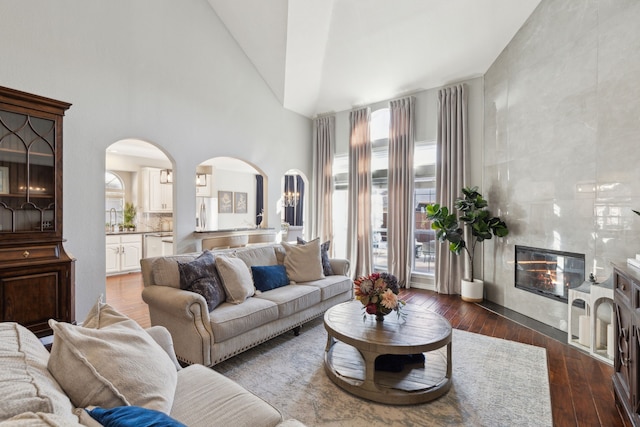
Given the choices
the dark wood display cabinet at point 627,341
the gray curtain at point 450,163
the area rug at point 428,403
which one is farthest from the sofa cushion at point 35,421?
the gray curtain at point 450,163

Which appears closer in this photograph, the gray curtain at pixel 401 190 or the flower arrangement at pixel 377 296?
the flower arrangement at pixel 377 296

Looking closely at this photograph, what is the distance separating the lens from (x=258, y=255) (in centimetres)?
376

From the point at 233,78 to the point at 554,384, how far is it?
18.4 ft

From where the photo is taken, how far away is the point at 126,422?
2.65 feet

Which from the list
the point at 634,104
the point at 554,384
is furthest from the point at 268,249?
the point at 634,104

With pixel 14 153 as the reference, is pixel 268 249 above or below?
below

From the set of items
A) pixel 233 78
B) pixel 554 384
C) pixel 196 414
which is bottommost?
pixel 554 384

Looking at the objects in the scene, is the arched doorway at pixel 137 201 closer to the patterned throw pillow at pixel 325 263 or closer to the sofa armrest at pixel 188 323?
the patterned throw pillow at pixel 325 263

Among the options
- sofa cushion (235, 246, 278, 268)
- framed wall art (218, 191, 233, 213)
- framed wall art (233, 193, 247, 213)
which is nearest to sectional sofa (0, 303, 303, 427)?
sofa cushion (235, 246, 278, 268)

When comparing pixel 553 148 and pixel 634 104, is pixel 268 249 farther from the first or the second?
pixel 634 104

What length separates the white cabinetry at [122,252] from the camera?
21.4 feet

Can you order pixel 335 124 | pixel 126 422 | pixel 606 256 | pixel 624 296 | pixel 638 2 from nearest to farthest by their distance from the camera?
pixel 126 422
pixel 624 296
pixel 638 2
pixel 606 256
pixel 335 124

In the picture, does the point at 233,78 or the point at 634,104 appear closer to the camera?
the point at 634,104

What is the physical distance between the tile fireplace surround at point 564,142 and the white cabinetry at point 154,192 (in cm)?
706
